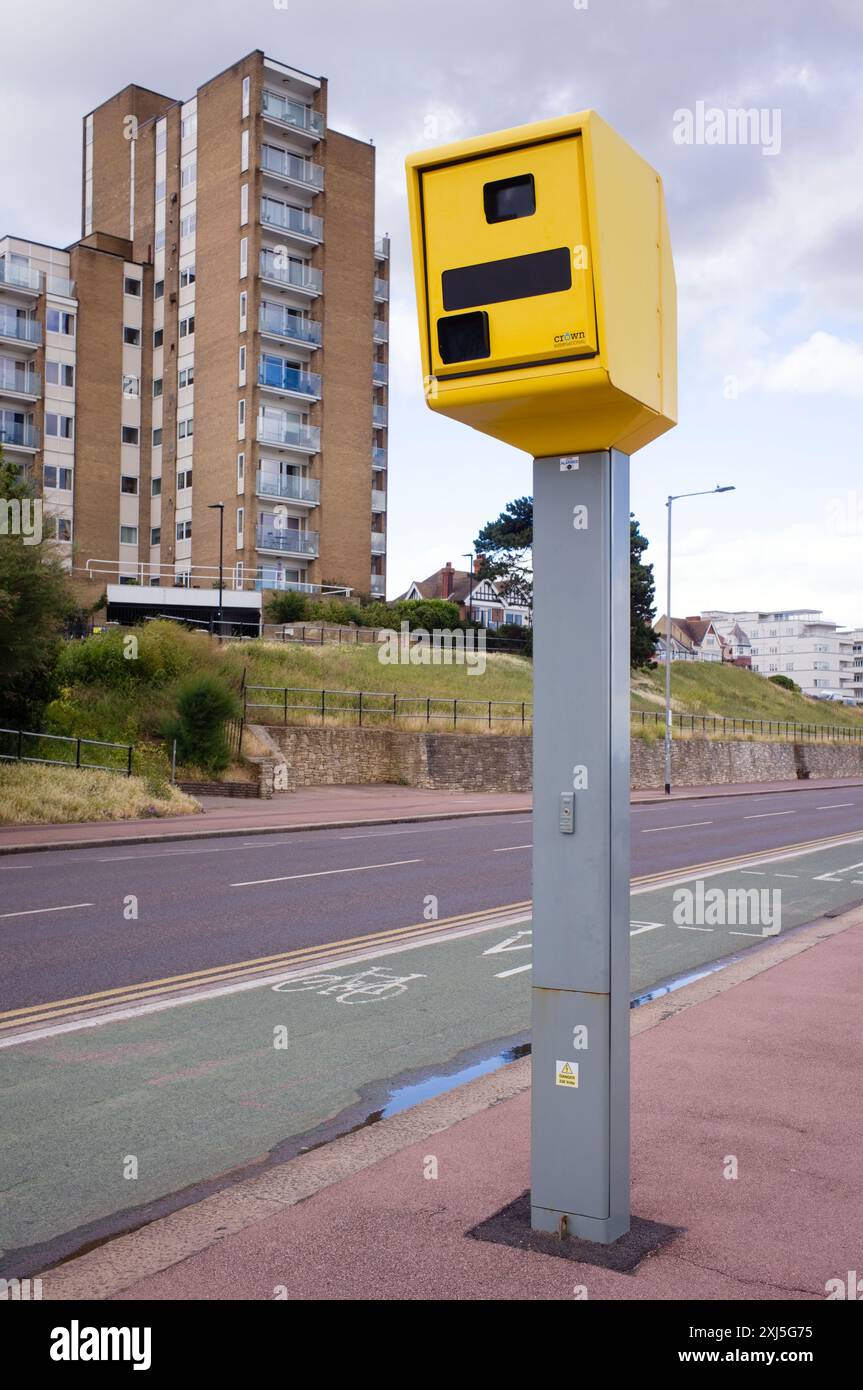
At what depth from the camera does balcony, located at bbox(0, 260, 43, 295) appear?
57.3 m

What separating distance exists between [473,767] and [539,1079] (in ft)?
108

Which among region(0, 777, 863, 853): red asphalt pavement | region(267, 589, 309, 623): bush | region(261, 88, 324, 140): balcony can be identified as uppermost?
region(261, 88, 324, 140): balcony

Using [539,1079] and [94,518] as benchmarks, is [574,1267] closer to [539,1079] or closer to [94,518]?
[539,1079]

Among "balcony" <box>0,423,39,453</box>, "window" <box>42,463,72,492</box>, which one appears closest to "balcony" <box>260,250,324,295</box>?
"balcony" <box>0,423,39,453</box>

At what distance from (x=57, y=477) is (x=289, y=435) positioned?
437 inches

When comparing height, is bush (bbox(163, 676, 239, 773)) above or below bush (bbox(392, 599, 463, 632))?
below

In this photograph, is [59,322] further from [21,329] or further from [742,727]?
[742,727]

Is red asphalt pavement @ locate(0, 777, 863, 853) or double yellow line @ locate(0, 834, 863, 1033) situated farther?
red asphalt pavement @ locate(0, 777, 863, 853)

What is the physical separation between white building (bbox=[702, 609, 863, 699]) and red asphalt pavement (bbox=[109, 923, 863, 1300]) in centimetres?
16358

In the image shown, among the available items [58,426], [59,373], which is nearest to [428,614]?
[58,426]

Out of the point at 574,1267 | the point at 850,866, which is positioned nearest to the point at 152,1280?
the point at 574,1267

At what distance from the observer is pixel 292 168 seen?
193 feet

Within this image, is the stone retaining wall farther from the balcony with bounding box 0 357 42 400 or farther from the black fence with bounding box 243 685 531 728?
the balcony with bounding box 0 357 42 400

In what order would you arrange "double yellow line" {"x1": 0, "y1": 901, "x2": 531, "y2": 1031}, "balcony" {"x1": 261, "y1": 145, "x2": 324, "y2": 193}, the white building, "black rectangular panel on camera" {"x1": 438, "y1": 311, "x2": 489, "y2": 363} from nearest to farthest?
"black rectangular panel on camera" {"x1": 438, "y1": 311, "x2": 489, "y2": 363}, "double yellow line" {"x1": 0, "y1": 901, "x2": 531, "y2": 1031}, "balcony" {"x1": 261, "y1": 145, "x2": 324, "y2": 193}, the white building
